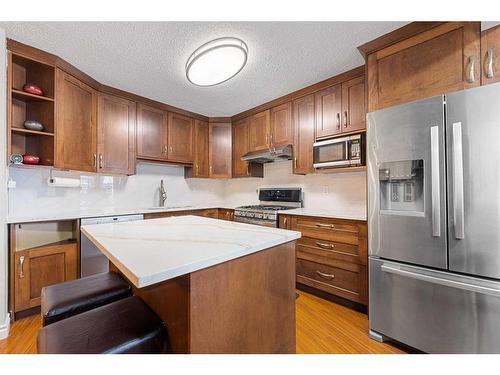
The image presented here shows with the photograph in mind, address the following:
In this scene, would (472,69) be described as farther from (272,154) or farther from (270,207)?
(270,207)

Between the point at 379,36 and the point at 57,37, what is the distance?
2.44 m

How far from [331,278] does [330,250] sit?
0.27m

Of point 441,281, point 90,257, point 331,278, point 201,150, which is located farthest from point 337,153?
point 90,257

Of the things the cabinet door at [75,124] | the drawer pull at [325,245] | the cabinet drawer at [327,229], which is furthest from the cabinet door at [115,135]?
the drawer pull at [325,245]

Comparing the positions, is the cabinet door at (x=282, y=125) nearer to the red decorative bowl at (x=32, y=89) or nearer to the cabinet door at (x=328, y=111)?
the cabinet door at (x=328, y=111)

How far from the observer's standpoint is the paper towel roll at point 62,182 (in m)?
2.39

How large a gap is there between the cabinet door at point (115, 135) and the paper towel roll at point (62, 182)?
30 cm

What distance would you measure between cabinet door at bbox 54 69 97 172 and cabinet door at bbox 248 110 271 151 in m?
1.93

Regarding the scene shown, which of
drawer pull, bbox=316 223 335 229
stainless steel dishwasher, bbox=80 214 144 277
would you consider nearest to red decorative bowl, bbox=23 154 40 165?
stainless steel dishwasher, bbox=80 214 144 277

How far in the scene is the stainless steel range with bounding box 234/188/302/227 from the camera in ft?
8.98

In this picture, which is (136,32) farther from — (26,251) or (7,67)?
(26,251)

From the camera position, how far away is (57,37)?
1.76 metres

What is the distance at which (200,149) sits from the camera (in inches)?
142
